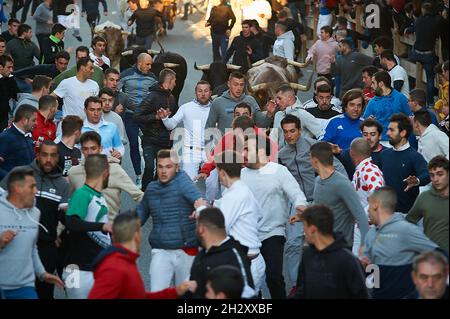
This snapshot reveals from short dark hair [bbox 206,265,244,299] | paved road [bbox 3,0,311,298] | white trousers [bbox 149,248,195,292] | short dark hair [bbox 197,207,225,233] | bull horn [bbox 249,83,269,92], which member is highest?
short dark hair [bbox 197,207,225,233]

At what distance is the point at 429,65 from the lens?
63.1 feet

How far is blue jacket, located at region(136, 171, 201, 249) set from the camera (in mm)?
9445

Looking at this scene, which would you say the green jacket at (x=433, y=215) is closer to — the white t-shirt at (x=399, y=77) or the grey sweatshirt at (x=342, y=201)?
the grey sweatshirt at (x=342, y=201)

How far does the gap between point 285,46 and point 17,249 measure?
13.1 meters

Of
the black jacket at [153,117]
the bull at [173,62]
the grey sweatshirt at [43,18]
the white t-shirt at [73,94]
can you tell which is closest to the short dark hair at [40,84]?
the white t-shirt at [73,94]

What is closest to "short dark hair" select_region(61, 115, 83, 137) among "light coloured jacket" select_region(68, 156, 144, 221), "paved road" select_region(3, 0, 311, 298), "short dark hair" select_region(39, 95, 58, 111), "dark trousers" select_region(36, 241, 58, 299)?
"light coloured jacket" select_region(68, 156, 144, 221)

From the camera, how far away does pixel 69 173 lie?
10250 mm

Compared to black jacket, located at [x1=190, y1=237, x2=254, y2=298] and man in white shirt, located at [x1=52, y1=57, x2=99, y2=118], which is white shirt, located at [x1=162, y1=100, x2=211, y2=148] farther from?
black jacket, located at [x1=190, y1=237, x2=254, y2=298]

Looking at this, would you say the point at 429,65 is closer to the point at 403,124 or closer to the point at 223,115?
the point at 223,115

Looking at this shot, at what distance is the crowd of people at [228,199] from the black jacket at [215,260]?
10 mm

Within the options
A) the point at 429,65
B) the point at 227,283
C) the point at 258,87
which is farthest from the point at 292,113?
the point at 429,65

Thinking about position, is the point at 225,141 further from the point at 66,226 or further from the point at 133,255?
the point at 133,255

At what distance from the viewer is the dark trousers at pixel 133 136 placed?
14781 mm

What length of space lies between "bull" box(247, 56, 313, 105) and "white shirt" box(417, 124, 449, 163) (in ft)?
13.4
